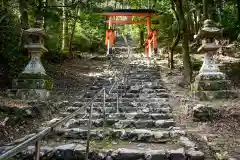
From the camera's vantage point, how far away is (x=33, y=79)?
864 cm

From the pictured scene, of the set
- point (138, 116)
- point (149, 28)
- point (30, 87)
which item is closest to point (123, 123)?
point (138, 116)

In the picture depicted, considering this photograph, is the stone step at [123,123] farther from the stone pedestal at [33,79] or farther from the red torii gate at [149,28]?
the red torii gate at [149,28]

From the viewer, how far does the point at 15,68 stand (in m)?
9.86

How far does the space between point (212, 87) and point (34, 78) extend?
473 cm

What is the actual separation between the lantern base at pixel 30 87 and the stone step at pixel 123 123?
206 centimetres

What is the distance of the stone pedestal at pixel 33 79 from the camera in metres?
8.48

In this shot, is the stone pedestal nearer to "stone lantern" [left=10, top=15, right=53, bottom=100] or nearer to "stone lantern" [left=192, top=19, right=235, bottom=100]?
"stone lantern" [left=10, top=15, right=53, bottom=100]

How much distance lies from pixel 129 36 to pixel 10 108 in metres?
34.1

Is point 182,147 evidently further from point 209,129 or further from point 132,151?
point 209,129

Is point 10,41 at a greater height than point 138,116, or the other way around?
point 10,41

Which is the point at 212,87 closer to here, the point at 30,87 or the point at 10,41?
the point at 30,87

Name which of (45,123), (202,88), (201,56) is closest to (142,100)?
(202,88)

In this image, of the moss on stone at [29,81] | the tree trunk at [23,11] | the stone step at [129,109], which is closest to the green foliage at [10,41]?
the tree trunk at [23,11]

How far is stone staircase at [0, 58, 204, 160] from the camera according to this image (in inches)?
193
